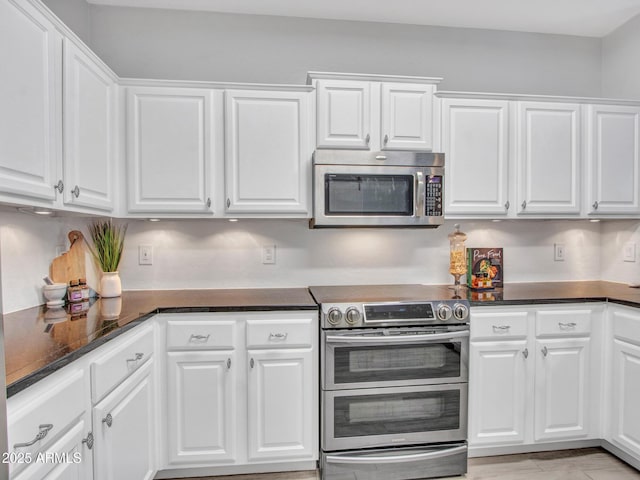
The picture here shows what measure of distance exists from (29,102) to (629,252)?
3.57m

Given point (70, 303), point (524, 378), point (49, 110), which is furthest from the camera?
point (524, 378)

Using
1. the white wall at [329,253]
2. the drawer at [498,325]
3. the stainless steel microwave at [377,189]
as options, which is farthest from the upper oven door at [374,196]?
the drawer at [498,325]

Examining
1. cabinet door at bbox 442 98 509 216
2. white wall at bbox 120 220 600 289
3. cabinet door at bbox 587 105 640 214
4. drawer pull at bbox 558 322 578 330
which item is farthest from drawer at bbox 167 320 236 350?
cabinet door at bbox 587 105 640 214

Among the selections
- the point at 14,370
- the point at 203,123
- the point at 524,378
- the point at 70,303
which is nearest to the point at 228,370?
the point at 70,303

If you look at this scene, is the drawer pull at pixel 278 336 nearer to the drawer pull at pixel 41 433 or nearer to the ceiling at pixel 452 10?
the drawer pull at pixel 41 433

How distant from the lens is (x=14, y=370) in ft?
3.29

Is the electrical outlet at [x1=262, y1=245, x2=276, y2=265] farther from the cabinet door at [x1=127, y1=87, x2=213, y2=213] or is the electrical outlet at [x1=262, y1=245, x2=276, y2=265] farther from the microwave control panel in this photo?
the microwave control panel

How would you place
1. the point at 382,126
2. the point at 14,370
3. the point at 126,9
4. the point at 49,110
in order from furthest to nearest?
the point at 126,9 < the point at 382,126 < the point at 49,110 < the point at 14,370

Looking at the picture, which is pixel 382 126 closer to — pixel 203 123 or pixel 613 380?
pixel 203 123

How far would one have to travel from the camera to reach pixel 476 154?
2.38m

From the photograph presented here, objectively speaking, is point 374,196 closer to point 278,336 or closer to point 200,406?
point 278,336

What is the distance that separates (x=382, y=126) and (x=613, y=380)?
1.99 metres

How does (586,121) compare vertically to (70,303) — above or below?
above

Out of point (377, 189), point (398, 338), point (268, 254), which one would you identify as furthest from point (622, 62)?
point (268, 254)
